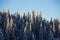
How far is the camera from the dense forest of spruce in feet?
398

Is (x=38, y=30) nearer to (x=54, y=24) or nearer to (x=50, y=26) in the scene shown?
(x=50, y=26)

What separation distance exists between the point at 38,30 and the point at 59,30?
28951 millimetres

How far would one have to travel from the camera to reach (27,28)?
145000mm

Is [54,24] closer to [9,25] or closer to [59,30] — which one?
[59,30]

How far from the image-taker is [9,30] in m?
120

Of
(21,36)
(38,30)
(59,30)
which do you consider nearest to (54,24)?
(59,30)

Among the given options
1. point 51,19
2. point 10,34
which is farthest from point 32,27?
point 51,19

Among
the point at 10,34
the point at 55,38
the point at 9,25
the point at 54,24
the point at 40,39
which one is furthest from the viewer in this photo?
the point at 54,24

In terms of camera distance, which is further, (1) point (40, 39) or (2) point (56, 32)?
(2) point (56, 32)

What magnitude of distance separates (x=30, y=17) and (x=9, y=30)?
2283 inches

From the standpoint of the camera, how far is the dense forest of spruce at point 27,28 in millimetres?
121406

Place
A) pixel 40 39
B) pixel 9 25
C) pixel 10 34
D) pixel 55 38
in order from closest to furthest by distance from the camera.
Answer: pixel 10 34 < pixel 9 25 < pixel 40 39 < pixel 55 38

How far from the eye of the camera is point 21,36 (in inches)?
5017

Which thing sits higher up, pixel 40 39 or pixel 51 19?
pixel 51 19
